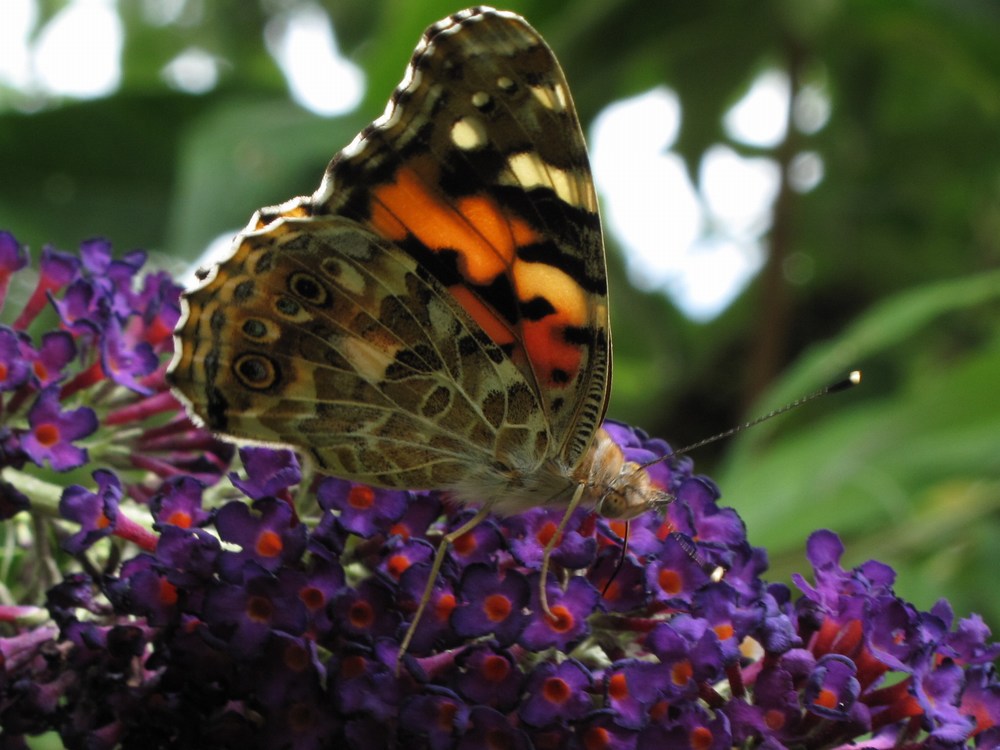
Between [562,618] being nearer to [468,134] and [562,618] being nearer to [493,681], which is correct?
[493,681]

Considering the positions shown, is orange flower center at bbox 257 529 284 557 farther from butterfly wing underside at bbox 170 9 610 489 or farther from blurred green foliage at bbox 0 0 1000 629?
blurred green foliage at bbox 0 0 1000 629

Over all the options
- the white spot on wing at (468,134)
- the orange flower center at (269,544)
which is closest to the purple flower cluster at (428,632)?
the orange flower center at (269,544)

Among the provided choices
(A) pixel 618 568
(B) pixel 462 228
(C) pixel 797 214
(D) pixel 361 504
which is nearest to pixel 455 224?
(B) pixel 462 228

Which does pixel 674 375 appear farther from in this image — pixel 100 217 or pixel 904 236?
pixel 100 217

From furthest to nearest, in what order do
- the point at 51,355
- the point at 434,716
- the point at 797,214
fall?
1. the point at 797,214
2. the point at 51,355
3. the point at 434,716

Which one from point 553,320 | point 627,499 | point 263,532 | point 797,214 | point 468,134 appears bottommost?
point 263,532

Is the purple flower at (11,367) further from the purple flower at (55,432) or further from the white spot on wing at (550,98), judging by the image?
the white spot on wing at (550,98)

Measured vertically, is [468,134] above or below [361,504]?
above

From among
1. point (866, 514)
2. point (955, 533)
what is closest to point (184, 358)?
point (866, 514)
